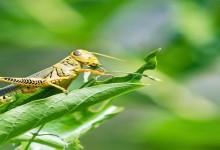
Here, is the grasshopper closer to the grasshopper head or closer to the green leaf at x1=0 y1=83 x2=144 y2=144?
the grasshopper head

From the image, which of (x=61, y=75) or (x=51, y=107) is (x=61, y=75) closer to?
(x=61, y=75)

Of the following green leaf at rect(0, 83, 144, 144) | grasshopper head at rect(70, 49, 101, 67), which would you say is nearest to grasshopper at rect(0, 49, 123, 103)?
grasshopper head at rect(70, 49, 101, 67)

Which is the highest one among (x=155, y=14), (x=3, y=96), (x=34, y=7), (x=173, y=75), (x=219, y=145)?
(x=155, y=14)

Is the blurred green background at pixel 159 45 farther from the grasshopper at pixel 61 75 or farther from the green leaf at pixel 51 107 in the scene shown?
the green leaf at pixel 51 107

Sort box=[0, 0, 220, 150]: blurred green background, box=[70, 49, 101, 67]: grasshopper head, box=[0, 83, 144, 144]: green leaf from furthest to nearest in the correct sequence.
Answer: box=[0, 0, 220, 150]: blurred green background → box=[70, 49, 101, 67]: grasshopper head → box=[0, 83, 144, 144]: green leaf

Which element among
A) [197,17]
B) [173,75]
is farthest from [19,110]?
[197,17]

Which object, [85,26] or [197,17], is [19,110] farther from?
[197,17]

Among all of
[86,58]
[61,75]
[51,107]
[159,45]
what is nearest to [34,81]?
[61,75]
